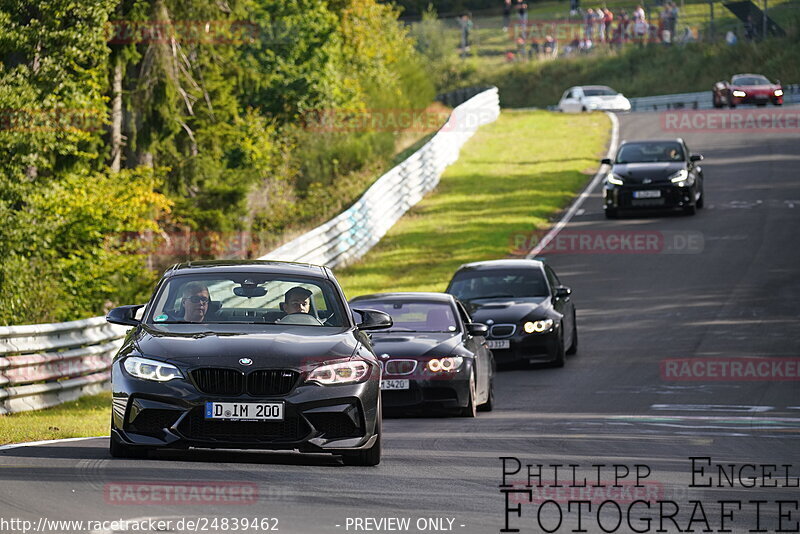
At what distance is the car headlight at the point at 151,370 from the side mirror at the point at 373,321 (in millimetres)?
1745

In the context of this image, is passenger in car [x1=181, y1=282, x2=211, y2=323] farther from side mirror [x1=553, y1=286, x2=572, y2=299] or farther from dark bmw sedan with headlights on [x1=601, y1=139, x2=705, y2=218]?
dark bmw sedan with headlights on [x1=601, y1=139, x2=705, y2=218]

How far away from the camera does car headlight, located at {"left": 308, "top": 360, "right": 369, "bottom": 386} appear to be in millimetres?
9719

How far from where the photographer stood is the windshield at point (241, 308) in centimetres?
1053

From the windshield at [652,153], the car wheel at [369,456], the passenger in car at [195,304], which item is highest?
the passenger in car at [195,304]

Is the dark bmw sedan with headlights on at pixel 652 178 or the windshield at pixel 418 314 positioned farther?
the dark bmw sedan with headlights on at pixel 652 178

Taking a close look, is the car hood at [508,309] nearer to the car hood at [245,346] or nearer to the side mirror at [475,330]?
the side mirror at [475,330]

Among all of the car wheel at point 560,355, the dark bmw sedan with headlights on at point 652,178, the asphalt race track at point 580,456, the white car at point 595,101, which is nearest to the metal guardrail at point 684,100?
the white car at point 595,101

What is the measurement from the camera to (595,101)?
63469 mm

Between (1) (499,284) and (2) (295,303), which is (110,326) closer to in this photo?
(1) (499,284)

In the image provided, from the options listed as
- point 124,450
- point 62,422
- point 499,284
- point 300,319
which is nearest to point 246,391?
point 124,450

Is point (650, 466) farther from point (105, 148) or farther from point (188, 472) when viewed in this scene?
point (105, 148)

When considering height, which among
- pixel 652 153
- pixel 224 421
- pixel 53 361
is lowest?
pixel 652 153

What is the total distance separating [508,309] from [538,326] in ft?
1.73

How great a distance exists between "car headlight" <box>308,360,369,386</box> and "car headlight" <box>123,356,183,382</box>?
0.92m
